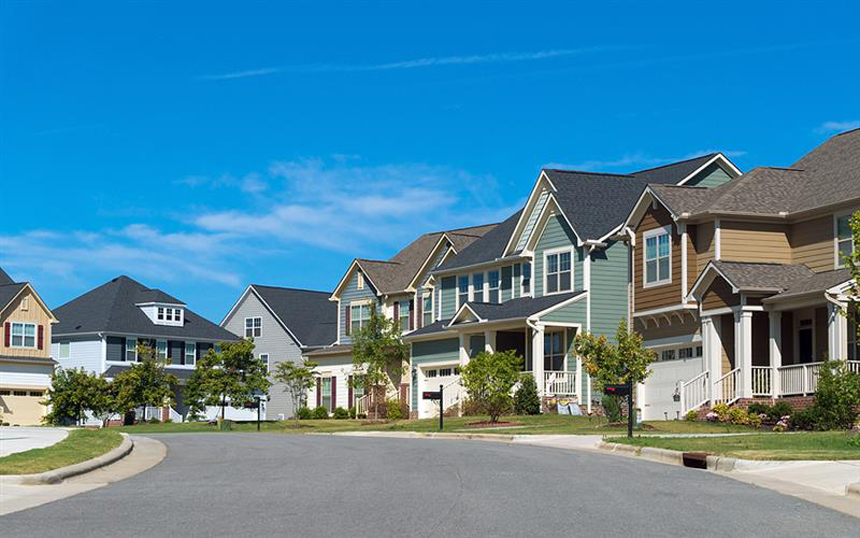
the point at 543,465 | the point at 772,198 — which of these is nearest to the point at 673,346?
the point at 772,198

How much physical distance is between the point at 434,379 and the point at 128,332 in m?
25.9

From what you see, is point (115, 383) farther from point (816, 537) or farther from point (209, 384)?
point (816, 537)

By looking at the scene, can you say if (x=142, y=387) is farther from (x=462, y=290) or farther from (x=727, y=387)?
(x=727, y=387)

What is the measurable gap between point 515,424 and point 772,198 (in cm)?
1125

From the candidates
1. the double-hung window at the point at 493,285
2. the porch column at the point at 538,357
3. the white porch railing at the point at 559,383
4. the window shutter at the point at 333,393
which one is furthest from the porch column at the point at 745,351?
the window shutter at the point at 333,393

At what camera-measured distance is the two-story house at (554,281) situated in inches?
1858

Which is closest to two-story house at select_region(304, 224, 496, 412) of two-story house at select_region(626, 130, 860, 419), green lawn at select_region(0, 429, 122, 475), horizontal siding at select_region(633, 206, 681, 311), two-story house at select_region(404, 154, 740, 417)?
two-story house at select_region(404, 154, 740, 417)

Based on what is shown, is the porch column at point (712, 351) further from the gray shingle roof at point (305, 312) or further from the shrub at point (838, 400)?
the gray shingle roof at point (305, 312)

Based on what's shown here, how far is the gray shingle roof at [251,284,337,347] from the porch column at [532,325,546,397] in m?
23.6

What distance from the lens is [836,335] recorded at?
110 feet

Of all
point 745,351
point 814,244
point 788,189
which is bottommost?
point 745,351

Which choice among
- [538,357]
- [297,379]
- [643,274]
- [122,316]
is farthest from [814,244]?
[122,316]

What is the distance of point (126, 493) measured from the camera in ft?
49.1

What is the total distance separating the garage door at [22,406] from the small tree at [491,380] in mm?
33079
